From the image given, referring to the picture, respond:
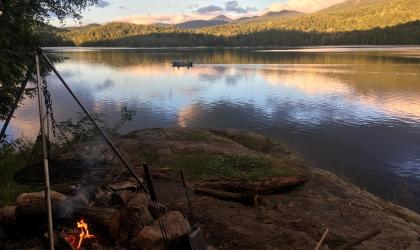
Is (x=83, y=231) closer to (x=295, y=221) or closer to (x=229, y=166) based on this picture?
(x=295, y=221)

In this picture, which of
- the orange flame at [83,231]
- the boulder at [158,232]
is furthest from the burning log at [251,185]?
the orange flame at [83,231]

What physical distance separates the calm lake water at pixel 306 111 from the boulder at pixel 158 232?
47.1ft

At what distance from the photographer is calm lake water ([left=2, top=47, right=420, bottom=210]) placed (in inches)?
1137

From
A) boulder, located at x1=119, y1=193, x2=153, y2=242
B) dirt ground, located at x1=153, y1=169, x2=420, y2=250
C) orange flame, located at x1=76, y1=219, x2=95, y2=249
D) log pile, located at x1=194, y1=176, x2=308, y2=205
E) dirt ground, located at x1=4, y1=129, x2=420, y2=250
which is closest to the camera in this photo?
orange flame, located at x1=76, y1=219, x2=95, y2=249

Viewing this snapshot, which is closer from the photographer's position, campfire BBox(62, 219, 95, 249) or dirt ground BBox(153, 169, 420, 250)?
campfire BBox(62, 219, 95, 249)

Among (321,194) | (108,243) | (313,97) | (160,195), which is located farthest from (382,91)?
(108,243)

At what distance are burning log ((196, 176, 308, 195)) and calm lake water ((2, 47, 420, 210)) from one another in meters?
10.1

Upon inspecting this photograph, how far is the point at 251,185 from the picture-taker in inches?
555

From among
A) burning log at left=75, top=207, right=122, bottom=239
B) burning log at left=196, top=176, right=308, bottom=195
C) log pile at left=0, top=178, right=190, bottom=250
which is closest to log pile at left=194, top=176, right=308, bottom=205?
burning log at left=196, top=176, right=308, bottom=195

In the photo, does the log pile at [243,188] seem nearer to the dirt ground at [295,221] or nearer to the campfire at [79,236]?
the dirt ground at [295,221]

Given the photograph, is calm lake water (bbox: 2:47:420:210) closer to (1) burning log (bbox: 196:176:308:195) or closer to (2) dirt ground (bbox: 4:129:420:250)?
(2) dirt ground (bbox: 4:129:420:250)

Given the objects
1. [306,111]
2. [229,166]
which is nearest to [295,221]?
[229,166]

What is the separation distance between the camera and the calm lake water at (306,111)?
94.8 feet

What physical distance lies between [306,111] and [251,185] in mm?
Result: 33631
